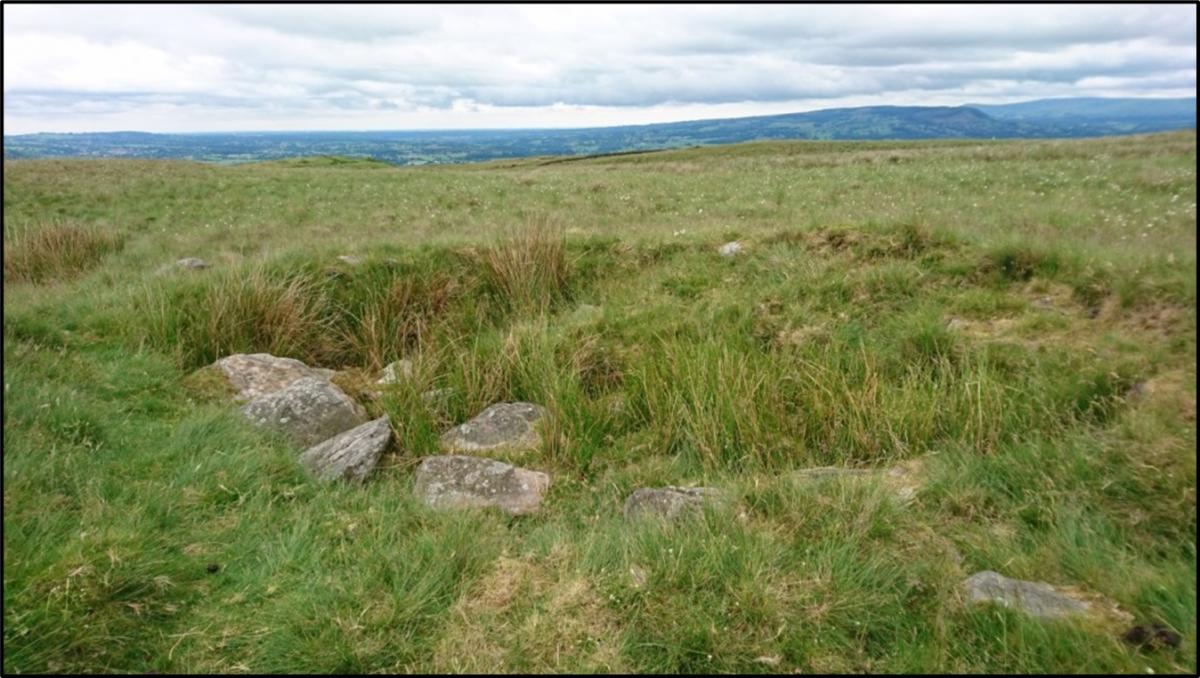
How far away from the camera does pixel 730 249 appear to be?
9.49m

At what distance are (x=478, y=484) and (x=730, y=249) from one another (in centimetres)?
558

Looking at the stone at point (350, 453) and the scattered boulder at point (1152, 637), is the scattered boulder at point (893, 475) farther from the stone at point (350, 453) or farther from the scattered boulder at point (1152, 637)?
the stone at point (350, 453)

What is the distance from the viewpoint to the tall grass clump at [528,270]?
8955mm

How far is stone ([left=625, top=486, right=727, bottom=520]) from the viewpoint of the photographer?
4270mm

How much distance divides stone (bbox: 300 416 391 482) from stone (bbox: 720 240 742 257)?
206 inches

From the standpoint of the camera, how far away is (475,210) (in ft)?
62.8

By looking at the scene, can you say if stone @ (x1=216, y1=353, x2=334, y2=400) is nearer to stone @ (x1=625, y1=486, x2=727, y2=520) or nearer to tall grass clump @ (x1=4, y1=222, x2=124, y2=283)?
stone @ (x1=625, y1=486, x2=727, y2=520)

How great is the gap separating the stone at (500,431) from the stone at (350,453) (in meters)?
0.58

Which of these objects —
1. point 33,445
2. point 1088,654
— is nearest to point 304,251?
point 33,445

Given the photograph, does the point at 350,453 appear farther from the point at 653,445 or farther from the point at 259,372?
the point at 653,445

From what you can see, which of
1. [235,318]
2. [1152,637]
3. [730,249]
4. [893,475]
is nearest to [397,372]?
[235,318]

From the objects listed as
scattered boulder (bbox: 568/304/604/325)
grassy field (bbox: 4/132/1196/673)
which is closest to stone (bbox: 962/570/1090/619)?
grassy field (bbox: 4/132/1196/673)

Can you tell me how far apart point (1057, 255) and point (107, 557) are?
7992mm

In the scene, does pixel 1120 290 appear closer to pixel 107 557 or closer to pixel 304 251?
pixel 107 557
